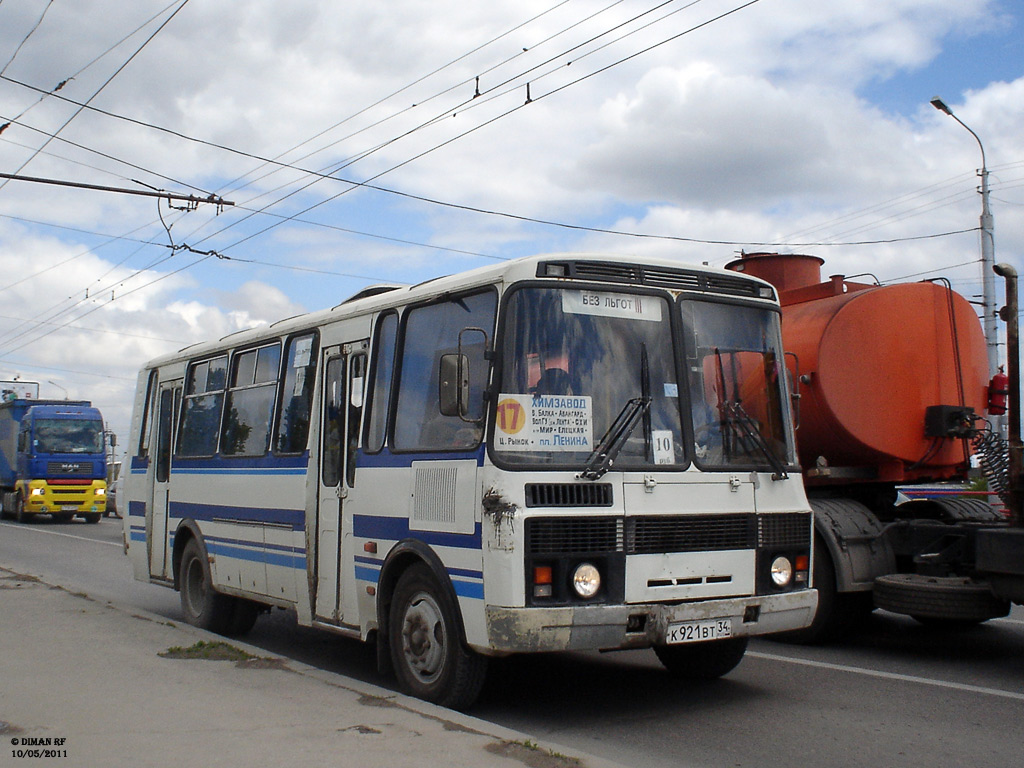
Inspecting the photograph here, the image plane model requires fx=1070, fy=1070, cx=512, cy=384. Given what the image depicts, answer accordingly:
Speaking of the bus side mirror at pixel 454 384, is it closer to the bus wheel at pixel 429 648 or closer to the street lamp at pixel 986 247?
the bus wheel at pixel 429 648

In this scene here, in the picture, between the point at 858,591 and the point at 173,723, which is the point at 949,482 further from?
the point at 173,723

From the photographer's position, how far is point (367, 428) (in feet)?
25.0

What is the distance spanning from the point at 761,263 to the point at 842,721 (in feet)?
18.4

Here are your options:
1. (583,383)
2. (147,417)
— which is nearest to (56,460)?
(147,417)

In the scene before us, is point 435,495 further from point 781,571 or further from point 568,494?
point 781,571

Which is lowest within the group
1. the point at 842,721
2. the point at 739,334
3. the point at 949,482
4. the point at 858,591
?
the point at 842,721

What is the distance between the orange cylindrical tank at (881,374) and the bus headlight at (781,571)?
8.97 feet

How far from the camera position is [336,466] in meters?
7.96

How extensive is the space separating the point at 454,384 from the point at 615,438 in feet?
3.31

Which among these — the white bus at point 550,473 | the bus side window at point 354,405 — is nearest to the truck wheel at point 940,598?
the white bus at point 550,473

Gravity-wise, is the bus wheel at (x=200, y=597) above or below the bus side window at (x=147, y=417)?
below

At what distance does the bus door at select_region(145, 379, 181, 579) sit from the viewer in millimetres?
11055

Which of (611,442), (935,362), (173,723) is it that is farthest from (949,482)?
(173,723)

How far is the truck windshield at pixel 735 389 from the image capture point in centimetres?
680
